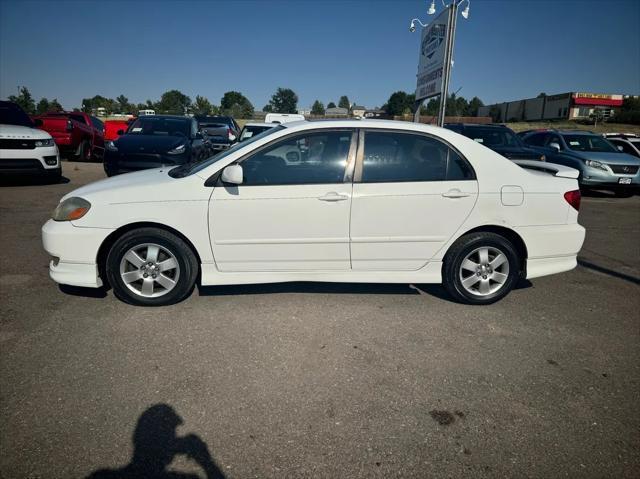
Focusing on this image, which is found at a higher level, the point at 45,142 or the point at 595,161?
the point at 45,142

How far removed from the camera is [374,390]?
2676 millimetres

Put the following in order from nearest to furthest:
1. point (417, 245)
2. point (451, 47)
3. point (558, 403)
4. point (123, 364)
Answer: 1. point (558, 403)
2. point (123, 364)
3. point (417, 245)
4. point (451, 47)

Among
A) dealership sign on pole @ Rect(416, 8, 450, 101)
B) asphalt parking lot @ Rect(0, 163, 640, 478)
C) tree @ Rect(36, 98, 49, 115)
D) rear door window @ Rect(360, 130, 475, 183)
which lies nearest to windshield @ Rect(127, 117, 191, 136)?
asphalt parking lot @ Rect(0, 163, 640, 478)

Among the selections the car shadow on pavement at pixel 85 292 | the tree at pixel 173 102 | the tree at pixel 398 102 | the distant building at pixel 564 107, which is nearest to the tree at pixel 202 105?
the tree at pixel 173 102

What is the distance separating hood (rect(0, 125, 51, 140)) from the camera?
923cm

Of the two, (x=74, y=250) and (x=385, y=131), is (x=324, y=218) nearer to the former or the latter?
(x=385, y=131)

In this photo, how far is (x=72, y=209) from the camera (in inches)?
142

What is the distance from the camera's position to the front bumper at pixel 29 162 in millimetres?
9336

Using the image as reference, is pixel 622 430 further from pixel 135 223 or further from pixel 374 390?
pixel 135 223

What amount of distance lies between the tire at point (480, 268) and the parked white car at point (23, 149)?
379 inches

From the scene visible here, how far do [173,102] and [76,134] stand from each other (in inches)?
3803

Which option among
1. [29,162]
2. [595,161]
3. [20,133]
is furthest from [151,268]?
[595,161]

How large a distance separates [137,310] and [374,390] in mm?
2212

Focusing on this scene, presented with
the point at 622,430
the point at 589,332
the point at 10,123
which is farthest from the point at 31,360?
the point at 10,123
